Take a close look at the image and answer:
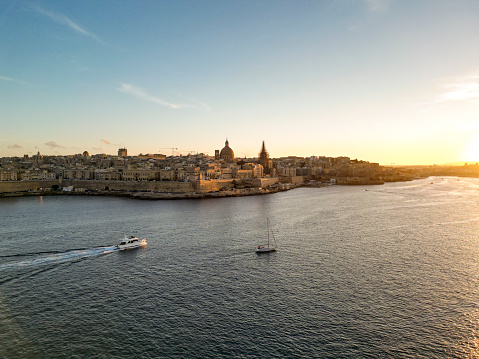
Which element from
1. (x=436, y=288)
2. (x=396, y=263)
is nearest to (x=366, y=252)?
(x=396, y=263)

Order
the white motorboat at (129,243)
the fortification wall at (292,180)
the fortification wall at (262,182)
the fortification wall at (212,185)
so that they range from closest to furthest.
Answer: the white motorboat at (129,243) → the fortification wall at (212,185) → the fortification wall at (262,182) → the fortification wall at (292,180)

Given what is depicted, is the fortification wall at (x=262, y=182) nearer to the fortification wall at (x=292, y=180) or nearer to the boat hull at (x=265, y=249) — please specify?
the fortification wall at (x=292, y=180)

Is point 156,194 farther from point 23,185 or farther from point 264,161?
point 264,161

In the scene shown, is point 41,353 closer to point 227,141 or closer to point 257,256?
point 257,256

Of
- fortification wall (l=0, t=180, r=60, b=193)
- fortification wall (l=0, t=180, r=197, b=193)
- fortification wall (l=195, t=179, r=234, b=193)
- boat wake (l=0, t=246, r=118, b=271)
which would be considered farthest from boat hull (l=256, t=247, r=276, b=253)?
fortification wall (l=0, t=180, r=60, b=193)

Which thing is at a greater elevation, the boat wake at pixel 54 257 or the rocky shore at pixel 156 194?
the rocky shore at pixel 156 194

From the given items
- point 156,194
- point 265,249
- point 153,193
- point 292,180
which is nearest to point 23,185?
point 153,193

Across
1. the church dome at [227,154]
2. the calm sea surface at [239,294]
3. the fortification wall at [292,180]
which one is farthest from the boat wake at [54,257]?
the church dome at [227,154]
